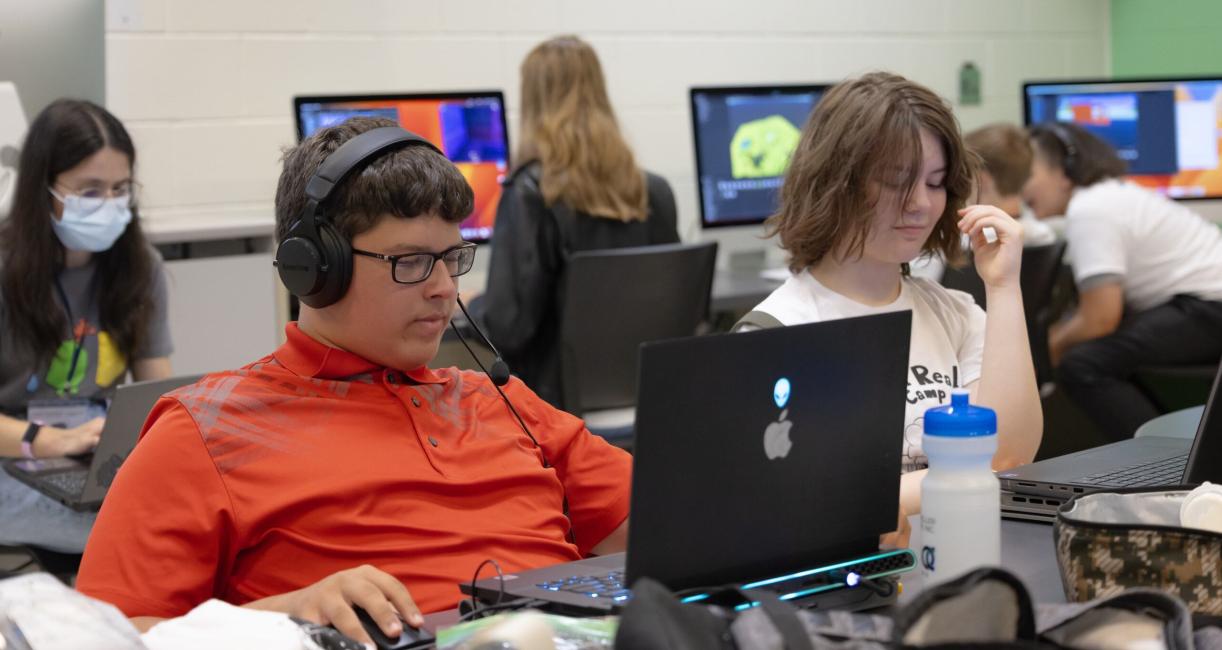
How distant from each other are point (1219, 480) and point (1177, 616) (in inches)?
19.4

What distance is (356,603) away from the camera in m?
1.18

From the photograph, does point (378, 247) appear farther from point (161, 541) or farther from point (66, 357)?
point (66, 357)

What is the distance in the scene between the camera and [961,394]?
1.13m

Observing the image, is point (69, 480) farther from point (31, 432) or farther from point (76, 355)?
point (76, 355)

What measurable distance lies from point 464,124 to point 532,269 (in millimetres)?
697

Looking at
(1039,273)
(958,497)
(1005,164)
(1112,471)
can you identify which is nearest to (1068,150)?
(1005,164)

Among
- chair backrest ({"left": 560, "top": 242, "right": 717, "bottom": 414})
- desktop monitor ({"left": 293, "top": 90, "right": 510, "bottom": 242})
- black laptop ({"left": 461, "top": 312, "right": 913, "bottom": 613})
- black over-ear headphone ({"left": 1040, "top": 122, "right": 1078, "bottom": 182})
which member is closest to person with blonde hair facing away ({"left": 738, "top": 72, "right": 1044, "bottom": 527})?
black laptop ({"left": 461, "top": 312, "right": 913, "bottom": 613})

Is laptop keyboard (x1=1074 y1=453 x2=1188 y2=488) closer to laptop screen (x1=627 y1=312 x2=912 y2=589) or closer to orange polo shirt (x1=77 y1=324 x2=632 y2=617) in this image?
laptop screen (x1=627 y1=312 x2=912 y2=589)

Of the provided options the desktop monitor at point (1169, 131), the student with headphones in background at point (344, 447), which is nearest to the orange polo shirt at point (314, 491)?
the student with headphones in background at point (344, 447)

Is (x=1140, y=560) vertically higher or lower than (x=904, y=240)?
lower

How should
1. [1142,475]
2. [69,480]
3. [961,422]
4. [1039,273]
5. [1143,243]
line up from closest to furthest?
[961,422]
[1142,475]
[69,480]
[1039,273]
[1143,243]

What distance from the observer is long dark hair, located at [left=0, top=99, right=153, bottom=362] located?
2.45 metres

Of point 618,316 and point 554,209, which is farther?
point 554,209

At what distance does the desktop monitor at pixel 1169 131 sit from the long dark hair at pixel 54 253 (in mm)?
3038
